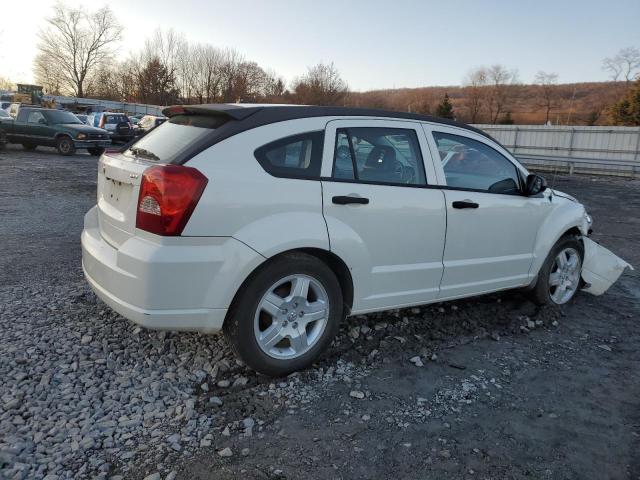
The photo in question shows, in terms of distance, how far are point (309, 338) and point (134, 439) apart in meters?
1.28

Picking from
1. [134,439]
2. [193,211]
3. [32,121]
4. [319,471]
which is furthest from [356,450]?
[32,121]

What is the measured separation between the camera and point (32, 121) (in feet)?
65.0

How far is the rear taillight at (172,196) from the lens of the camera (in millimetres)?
2957

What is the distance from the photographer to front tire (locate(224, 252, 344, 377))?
321 centimetres

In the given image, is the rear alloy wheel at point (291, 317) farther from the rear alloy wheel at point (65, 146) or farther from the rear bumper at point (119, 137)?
the rear bumper at point (119, 137)

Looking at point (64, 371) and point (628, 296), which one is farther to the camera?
point (628, 296)

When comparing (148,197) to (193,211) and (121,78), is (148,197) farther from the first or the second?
(121,78)

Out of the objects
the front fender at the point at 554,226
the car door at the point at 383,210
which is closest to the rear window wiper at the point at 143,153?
the car door at the point at 383,210

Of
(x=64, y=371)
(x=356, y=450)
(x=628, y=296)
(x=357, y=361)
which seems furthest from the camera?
(x=628, y=296)

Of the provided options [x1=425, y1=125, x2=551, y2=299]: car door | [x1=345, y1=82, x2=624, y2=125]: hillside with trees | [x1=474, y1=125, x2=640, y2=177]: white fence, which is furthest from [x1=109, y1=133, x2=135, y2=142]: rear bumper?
[x1=345, y1=82, x2=624, y2=125]: hillside with trees

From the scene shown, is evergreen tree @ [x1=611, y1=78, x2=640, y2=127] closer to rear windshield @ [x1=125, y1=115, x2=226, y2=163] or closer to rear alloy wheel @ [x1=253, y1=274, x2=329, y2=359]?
rear alloy wheel @ [x1=253, y1=274, x2=329, y2=359]

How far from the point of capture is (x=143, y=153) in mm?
3502

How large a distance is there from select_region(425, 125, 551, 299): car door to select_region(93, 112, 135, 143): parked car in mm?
22886

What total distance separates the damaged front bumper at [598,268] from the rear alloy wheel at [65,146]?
1905cm
